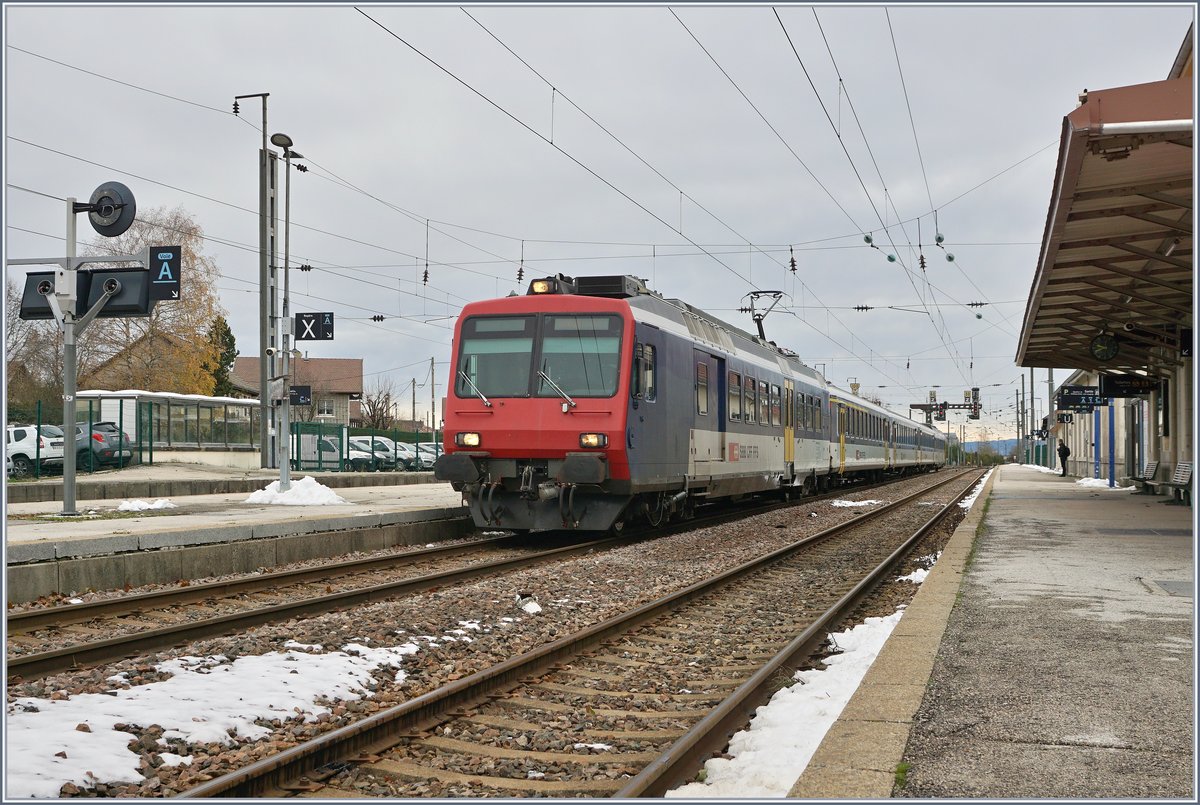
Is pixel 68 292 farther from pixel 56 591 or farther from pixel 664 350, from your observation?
pixel 664 350

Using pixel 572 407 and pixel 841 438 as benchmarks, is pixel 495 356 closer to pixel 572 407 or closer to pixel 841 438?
pixel 572 407

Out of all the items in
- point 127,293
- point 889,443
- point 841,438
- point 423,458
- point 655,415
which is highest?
point 127,293

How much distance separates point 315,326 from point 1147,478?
21712 millimetres

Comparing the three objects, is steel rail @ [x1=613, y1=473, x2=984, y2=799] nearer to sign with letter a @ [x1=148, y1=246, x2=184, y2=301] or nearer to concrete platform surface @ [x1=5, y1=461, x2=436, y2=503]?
sign with letter a @ [x1=148, y1=246, x2=184, y2=301]

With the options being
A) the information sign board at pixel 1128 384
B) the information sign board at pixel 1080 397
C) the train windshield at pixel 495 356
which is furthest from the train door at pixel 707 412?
the information sign board at pixel 1080 397

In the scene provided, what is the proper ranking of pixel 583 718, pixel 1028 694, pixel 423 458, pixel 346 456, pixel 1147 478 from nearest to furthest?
pixel 1028 694
pixel 583 718
pixel 1147 478
pixel 346 456
pixel 423 458

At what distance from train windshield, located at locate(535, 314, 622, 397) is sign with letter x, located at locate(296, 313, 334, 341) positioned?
6.37m

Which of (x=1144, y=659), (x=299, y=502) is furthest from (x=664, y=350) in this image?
(x=1144, y=659)

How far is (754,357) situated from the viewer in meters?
21.7

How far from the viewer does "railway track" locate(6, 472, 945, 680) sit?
282 inches

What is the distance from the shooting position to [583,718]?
596 centimetres

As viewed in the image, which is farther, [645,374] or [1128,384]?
→ [1128,384]

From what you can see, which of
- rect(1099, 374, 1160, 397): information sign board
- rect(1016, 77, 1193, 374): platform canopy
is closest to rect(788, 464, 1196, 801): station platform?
rect(1016, 77, 1193, 374): platform canopy

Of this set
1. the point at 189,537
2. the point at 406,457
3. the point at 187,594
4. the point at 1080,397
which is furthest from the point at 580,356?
the point at 406,457
